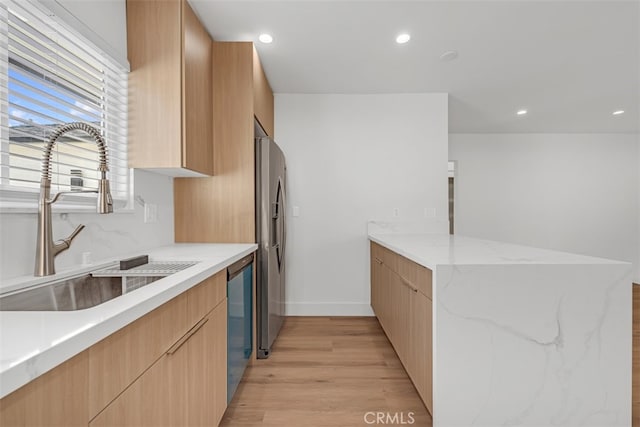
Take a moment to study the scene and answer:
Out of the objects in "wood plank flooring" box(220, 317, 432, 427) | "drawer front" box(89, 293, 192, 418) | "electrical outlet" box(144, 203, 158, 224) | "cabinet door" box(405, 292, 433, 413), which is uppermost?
"electrical outlet" box(144, 203, 158, 224)

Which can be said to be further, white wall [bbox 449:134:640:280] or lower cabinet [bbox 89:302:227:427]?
white wall [bbox 449:134:640:280]

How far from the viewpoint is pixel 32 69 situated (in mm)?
1182

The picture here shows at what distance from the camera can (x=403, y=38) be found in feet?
7.36

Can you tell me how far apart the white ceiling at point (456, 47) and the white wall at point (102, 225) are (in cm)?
52

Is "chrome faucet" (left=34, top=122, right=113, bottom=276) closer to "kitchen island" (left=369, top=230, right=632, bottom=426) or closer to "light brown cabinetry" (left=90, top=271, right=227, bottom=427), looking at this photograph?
"light brown cabinetry" (left=90, top=271, right=227, bottom=427)

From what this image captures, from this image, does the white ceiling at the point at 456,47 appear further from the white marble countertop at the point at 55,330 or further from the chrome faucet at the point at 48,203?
the white marble countertop at the point at 55,330

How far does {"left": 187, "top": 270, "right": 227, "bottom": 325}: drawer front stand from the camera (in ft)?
3.74

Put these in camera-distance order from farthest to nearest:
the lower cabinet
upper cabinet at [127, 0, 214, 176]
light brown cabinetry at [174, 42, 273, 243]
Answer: light brown cabinetry at [174, 42, 273, 243] < upper cabinet at [127, 0, 214, 176] < the lower cabinet

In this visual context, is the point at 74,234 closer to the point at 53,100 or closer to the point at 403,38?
the point at 53,100

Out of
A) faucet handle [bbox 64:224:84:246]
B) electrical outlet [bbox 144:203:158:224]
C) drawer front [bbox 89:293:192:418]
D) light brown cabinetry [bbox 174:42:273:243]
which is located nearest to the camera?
drawer front [bbox 89:293:192:418]

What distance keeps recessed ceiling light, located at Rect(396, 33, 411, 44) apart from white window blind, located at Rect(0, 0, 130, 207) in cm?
183

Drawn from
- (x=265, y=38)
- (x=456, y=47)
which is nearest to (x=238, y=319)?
(x=265, y=38)

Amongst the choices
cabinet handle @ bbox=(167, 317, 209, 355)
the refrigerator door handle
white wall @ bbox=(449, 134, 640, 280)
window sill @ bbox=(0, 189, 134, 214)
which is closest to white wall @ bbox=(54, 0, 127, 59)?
window sill @ bbox=(0, 189, 134, 214)

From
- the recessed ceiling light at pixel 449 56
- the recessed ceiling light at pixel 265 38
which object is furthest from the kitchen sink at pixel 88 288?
the recessed ceiling light at pixel 449 56
